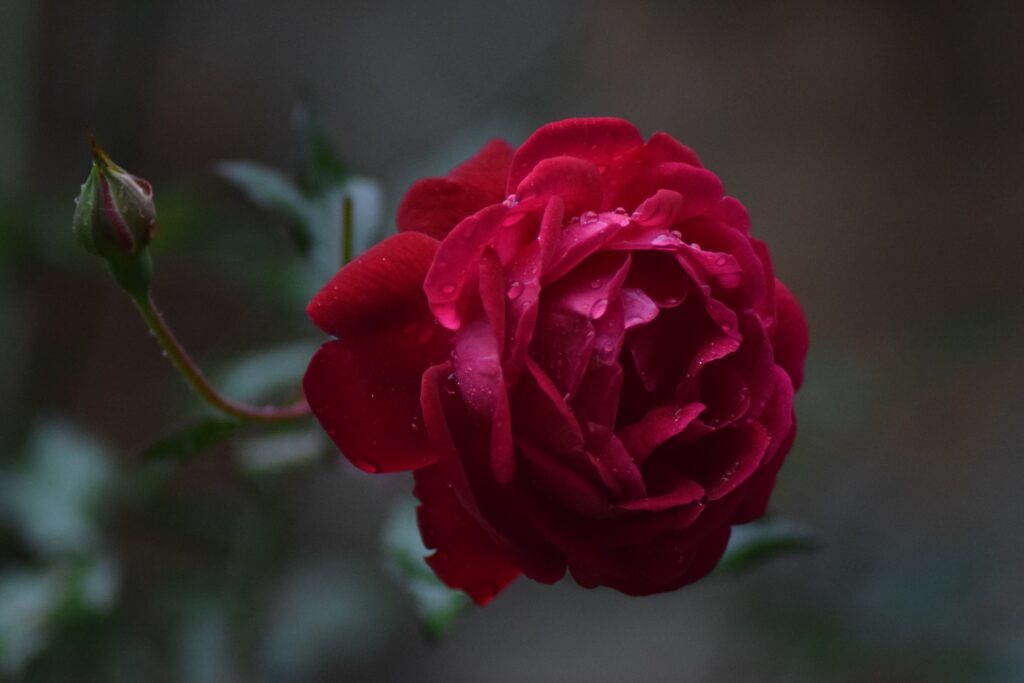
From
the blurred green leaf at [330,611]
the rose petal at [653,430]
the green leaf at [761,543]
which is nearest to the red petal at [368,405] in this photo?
the rose petal at [653,430]

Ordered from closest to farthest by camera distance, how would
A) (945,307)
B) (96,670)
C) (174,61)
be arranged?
(96,670), (174,61), (945,307)

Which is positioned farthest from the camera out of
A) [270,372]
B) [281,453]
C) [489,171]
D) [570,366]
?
[270,372]

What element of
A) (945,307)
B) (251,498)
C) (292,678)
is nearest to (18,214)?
(251,498)

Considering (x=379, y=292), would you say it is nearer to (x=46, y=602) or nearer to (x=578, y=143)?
(x=578, y=143)

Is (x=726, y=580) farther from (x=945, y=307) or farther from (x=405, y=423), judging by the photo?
(x=405, y=423)

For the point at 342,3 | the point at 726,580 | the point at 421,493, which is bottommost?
the point at 726,580

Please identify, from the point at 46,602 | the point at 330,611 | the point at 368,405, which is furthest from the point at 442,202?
the point at 330,611

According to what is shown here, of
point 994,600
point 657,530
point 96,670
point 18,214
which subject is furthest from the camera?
point 994,600

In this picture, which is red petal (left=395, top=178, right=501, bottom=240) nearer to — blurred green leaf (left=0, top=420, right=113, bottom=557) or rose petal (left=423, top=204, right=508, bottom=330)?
rose petal (left=423, top=204, right=508, bottom=330)
